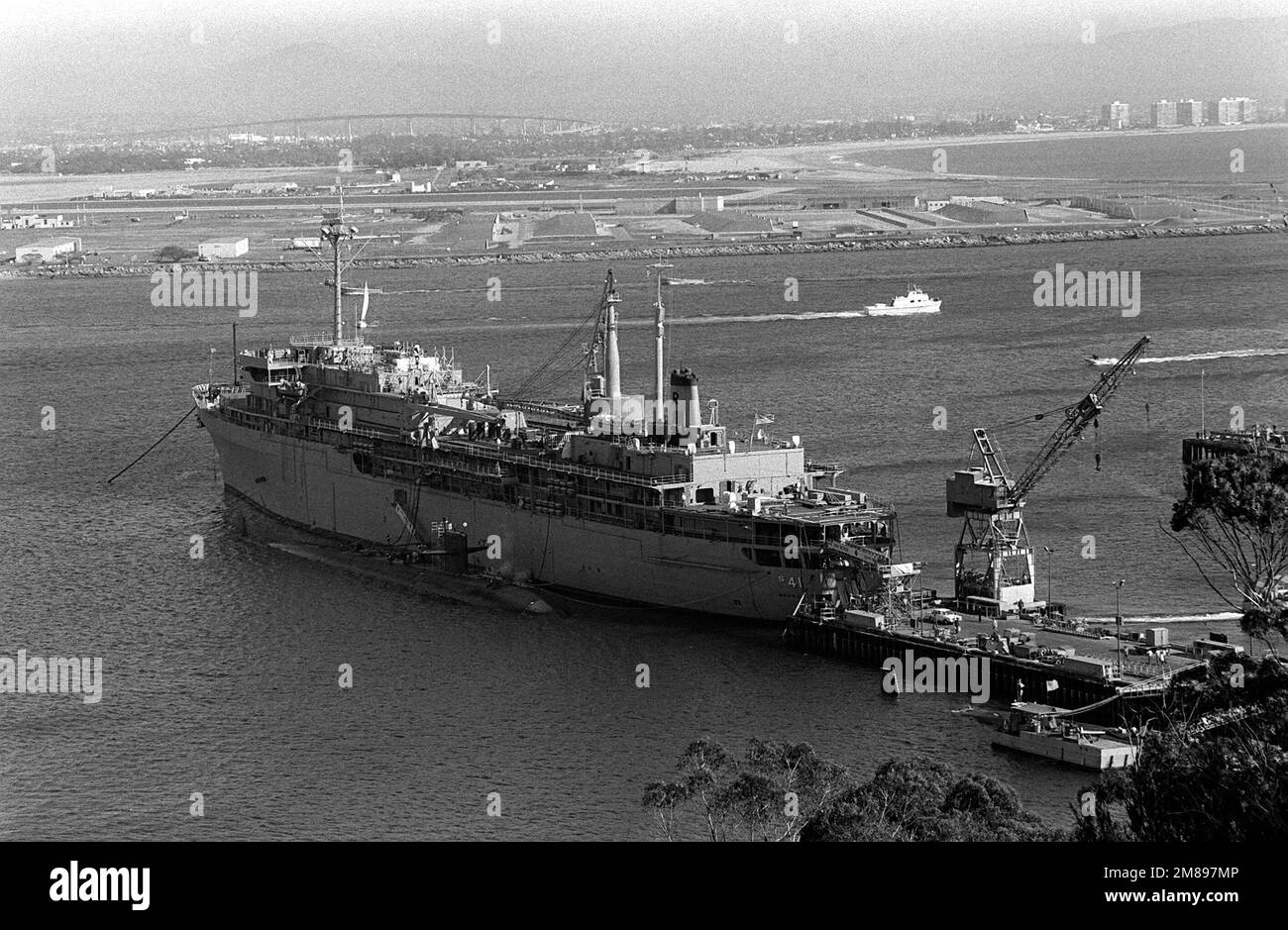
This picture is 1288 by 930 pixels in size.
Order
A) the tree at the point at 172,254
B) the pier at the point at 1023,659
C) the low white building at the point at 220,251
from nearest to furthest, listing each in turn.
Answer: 1. the pier at the point at 1023,659
2. the low white building at the point at 220,251
3. the tree at the point at 172,254

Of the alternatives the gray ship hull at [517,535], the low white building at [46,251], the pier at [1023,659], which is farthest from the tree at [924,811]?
the low white building at [46,251]

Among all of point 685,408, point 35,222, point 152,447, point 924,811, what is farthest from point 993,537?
point 35,222

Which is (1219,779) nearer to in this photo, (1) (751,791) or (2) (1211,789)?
(2) (1211,789)

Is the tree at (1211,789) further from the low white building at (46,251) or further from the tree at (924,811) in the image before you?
the low white building at (46,251)

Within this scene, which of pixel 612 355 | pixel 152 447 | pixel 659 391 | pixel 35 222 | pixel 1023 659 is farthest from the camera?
pixel 35 222
